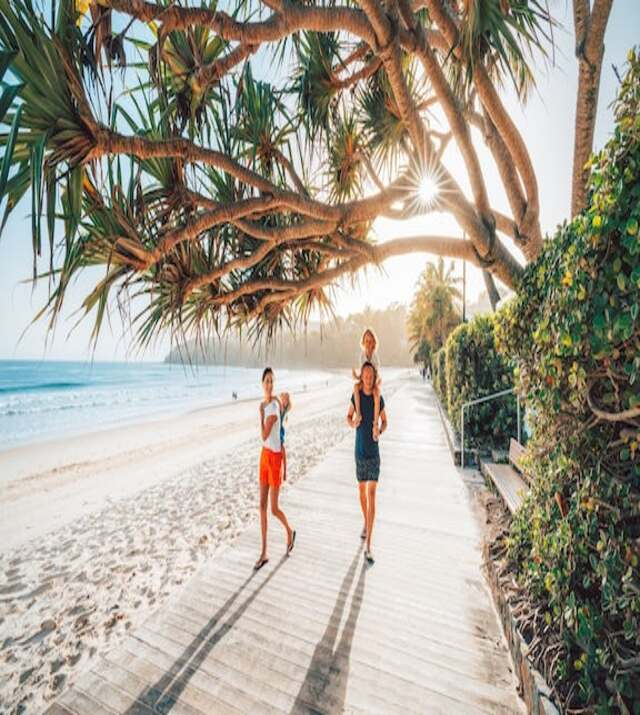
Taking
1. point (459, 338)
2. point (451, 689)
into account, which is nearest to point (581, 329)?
point (451, 689)

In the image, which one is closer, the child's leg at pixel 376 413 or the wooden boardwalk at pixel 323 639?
the wooden boardwalk at pixel 323 639

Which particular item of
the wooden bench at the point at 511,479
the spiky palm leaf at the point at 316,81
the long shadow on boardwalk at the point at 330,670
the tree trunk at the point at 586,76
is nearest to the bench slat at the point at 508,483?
the wooden bench at the point at 511,479

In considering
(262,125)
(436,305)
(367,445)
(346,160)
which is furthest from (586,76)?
(436,305)

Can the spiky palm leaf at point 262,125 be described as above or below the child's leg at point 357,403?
above

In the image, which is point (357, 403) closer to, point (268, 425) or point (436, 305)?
point (268, 425)

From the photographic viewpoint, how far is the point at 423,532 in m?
3.93

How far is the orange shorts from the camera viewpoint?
3400 millimetres

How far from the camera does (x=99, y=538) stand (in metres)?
4.84

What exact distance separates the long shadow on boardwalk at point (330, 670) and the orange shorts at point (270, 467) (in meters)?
1.14

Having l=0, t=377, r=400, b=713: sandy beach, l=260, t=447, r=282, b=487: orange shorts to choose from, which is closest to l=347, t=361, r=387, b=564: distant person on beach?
l=260, t=447, r=282, b=487: orange shorts

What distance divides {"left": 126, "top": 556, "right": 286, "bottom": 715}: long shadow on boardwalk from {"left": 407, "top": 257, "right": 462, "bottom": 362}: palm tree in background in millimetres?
23581

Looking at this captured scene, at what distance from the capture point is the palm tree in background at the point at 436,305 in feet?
86.2

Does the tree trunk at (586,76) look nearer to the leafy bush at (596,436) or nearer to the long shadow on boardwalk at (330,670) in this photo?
the leafy bush at (596,436)

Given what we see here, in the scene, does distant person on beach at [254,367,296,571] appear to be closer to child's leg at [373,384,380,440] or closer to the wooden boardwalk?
the wooden boardwalk
